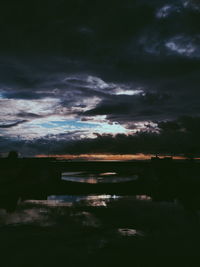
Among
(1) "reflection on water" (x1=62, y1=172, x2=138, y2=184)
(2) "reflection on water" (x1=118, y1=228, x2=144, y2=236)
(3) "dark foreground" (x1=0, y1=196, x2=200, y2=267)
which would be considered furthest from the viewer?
(1) "reflection on water" (x1=62, y1=172, x2=138, y2=184)

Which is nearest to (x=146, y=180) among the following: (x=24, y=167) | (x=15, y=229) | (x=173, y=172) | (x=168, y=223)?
(x=173, y=172)

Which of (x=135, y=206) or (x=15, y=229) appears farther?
(x=135, y=206)

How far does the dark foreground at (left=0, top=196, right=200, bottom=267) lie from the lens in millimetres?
19500

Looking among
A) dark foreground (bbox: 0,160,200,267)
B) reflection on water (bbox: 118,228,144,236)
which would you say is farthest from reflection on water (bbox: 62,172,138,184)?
reflection on water (bbox: 118,228,144,236)

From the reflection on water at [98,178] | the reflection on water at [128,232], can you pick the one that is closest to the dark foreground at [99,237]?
the reflection on water at [128,232]

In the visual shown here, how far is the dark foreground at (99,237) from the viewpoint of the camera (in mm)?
19500

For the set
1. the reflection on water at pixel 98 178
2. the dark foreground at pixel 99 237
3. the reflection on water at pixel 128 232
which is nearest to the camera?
the dark foreground at pixel 99 237

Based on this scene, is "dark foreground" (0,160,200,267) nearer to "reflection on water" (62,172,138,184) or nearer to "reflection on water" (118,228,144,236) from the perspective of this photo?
"reflection on water" (118,228,144,236)

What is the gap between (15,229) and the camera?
90.1 feet

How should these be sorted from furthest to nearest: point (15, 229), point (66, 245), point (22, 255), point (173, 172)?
point (173, 172), point (15, 229), point (66, 245), point (22, 255)

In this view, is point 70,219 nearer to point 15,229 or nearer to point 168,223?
point 15,229

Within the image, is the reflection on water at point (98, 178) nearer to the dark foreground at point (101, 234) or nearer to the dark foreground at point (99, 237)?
the dark foreground at point (101, 234)

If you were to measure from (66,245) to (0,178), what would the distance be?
45877 mm

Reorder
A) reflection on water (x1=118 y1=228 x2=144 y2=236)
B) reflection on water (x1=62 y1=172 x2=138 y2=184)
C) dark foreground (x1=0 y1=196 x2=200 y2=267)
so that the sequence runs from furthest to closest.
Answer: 1. reflection on water (x1=62 y1=172 x2=138 y2=184)
2. reflection on water (x1=118 y1=228 x2=144 y2=236)
3. dark foreground (x1=0 y1=196 x2=200 y2=267)
